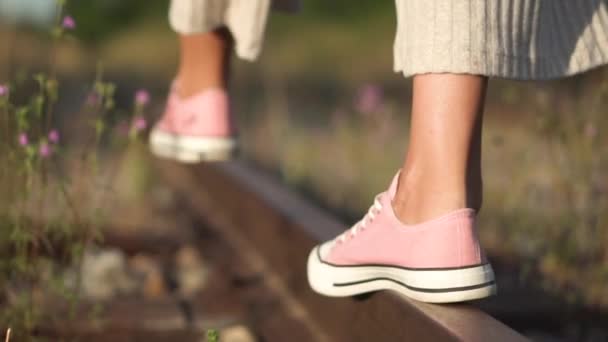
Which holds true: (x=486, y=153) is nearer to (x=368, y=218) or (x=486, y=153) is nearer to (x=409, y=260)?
(x=368, y=218)

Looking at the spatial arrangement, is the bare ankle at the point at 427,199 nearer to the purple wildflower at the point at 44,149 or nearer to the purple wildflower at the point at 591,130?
the purple wildflower at the point at 44,149

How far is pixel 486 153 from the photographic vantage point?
5.39 m

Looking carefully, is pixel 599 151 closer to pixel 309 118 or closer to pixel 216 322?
pixel 216 322

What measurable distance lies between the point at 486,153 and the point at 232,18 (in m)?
3.08

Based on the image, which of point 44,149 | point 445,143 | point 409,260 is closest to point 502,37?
point 445,143

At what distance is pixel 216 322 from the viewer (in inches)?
101

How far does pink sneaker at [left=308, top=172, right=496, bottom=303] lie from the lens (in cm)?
172

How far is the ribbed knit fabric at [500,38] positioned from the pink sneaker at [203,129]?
89 cm

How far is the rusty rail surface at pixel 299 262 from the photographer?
65.8 inches

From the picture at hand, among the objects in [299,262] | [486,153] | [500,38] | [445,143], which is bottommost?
[486,153]

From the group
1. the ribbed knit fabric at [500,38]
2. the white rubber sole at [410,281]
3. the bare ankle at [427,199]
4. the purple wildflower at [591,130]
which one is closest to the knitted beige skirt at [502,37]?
the ribbed knit fabric at [500,38]

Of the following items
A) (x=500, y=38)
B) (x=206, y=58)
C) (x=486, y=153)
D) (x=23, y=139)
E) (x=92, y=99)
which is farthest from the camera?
(x=486, y=153)

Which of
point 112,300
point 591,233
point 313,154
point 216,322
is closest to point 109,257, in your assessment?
point 112,300

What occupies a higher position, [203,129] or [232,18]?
[232,18]
